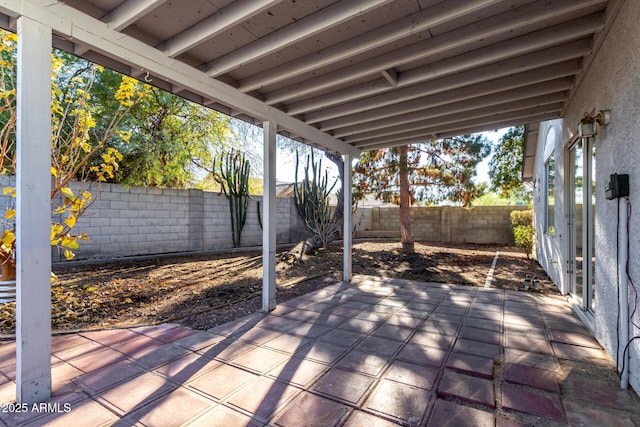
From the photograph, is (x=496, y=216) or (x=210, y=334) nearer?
(x=210, y=334)

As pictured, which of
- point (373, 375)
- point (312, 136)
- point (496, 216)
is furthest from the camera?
point (496, 216)

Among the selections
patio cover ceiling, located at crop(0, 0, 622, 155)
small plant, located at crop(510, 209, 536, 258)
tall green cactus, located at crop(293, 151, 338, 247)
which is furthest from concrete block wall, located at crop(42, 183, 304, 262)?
small plant, located at crop(510, 209, 536, 258)

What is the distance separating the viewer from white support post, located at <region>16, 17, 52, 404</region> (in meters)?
1.83

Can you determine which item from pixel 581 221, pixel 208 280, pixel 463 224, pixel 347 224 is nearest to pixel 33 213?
pixel 208 280

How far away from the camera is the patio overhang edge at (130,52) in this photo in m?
1.91

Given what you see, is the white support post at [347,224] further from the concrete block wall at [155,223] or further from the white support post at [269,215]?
the concrete block wall at [155,223]

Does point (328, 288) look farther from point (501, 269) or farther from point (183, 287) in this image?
point (501, 269)

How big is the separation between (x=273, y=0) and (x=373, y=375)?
2689 mm

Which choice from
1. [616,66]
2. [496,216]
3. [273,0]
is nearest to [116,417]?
[273,0]

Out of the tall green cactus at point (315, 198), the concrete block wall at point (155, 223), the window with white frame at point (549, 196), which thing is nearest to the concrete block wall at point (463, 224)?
the tall green cactus at point (315, 198)

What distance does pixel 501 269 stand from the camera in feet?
21.8

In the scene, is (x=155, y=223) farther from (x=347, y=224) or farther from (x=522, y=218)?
(x=522, y=218)

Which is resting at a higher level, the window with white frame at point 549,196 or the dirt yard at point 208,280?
the window with white frame at point 549,196

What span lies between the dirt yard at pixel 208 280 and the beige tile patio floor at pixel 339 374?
1.80 feet
